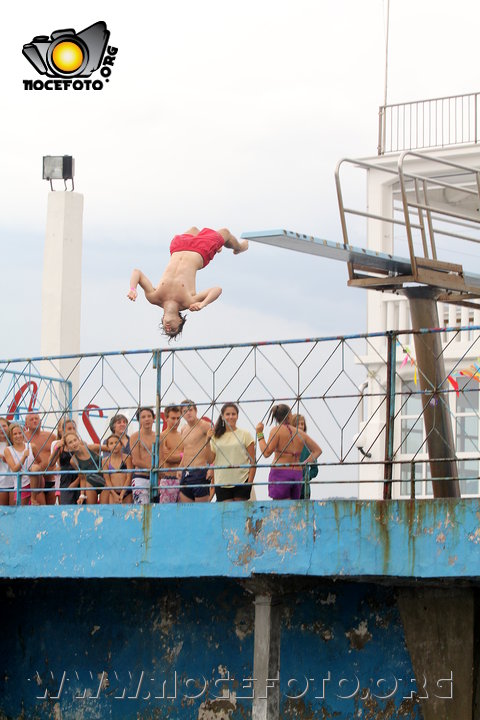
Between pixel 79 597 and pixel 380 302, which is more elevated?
pixel 380 302

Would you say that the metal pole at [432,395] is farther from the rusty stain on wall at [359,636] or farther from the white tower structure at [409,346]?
the white tower structure at [409,346]

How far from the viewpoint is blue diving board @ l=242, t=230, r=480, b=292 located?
27.1ft

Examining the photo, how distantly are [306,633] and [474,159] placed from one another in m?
9.87

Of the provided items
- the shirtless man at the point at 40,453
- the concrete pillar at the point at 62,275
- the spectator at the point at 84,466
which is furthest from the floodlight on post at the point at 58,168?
the spectator at the point at 84,466

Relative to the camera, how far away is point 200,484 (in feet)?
32.0

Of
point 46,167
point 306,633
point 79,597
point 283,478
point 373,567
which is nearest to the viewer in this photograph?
point 373,567

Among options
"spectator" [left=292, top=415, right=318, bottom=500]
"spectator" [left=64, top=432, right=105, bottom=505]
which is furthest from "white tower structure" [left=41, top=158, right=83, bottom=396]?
"spectator" [left=292, top=415, right=318, bottom=500]

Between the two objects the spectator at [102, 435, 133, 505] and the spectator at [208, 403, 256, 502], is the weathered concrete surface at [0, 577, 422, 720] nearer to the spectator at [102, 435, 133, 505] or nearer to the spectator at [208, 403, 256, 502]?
the spectator at [208, 403, 256, 502]

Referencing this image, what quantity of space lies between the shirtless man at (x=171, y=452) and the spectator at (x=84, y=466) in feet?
1.66

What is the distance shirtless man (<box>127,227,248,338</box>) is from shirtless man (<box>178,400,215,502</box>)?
2.85 meters

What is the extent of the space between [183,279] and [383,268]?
15.6 feet

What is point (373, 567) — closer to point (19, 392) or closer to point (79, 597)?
point (79, 597)

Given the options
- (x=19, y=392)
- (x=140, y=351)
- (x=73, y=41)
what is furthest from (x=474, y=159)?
(x=140, y=351)

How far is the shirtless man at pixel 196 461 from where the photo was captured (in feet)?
32.3
